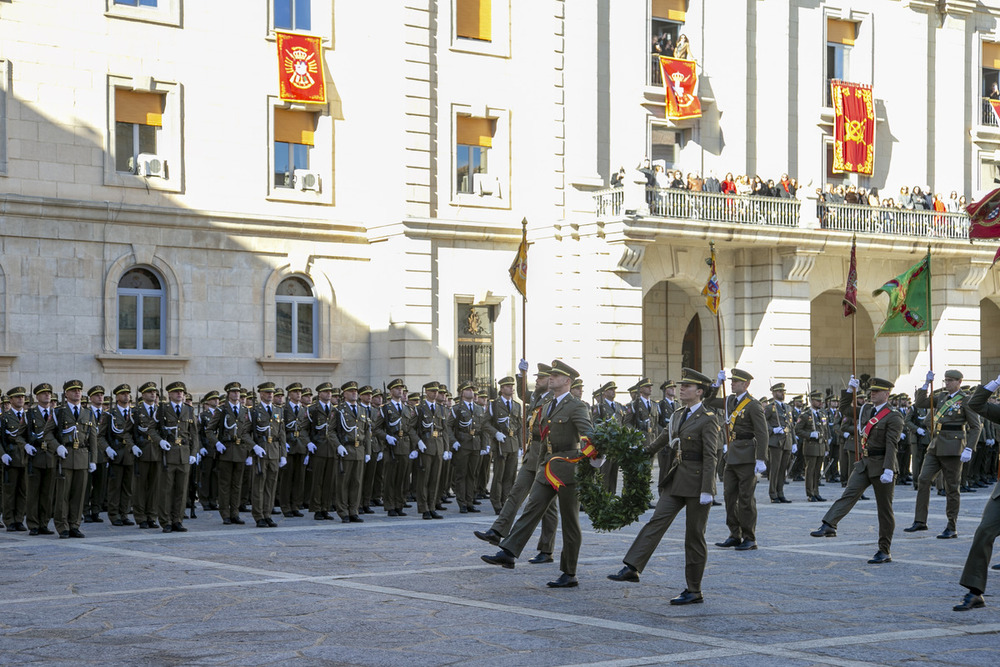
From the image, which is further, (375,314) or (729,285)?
(729,285)

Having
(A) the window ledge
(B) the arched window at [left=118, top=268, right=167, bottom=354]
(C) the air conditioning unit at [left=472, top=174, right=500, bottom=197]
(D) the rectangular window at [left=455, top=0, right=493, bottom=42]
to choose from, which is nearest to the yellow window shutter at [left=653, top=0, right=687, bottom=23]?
(D) the rectangular window at [left=455, top=0, right=493, bottom=42]

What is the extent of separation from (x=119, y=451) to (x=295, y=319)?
11514 millimetres

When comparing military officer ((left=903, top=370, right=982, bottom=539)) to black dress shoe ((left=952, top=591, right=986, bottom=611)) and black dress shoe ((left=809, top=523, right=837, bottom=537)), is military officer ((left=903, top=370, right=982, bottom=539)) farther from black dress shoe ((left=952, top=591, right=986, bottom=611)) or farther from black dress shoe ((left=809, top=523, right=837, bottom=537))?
black dress shoe ((left=952, top=591, right=986, bottom=611))

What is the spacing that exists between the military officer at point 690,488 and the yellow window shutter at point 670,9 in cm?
2170

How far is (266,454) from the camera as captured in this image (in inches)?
706

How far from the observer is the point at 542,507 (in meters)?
12.4

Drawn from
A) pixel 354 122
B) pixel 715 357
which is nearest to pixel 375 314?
pixel 354 122

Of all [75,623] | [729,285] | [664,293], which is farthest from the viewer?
[664,293]

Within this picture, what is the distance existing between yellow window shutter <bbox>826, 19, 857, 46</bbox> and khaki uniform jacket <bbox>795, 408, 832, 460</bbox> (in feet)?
43.3

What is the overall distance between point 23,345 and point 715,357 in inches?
615

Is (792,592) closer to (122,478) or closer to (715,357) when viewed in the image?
(122,478)

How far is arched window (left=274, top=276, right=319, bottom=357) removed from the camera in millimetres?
29406

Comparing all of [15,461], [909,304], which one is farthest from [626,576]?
[909,304]

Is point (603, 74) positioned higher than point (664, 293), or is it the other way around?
point (603, 74)
